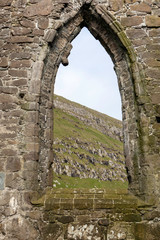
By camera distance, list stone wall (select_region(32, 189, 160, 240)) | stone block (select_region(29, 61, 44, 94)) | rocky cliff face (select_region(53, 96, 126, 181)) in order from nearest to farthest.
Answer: stone wall (select_region(32, 189, 160, 240)) → stone block (select_region(29, 61, 44, 94)) → rocky cliff face (select_region(53, 96, 126, 181))

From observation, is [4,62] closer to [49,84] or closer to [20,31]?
[20,31]

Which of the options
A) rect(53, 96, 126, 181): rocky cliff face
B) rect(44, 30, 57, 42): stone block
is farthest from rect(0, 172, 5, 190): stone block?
rect(53, 96, 126, 181): rocky cliff face

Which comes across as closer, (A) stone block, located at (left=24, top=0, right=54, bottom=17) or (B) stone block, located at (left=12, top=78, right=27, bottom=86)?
(B) stone block, located at (left=12, top=78, right=27, bottom=86)

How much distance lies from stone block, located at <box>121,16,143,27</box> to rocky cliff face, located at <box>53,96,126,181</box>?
23.4 m

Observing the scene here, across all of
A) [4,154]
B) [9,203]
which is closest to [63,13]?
[4,154]

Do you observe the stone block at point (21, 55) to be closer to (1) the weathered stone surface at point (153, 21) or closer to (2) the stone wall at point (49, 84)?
(2) the stone wall at point (49, 84)

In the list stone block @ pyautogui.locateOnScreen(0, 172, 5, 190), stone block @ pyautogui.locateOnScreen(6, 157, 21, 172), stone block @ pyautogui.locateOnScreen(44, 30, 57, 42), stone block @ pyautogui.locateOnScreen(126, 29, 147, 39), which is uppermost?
stone block @ pyautogui.locateOnScreen(126, 29, 147, 39)

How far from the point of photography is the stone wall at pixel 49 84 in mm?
5086

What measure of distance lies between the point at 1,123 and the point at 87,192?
223 centimetres

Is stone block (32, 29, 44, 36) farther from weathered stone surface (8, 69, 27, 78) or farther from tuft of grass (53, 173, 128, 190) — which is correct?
tuft of grass (53, 173, 128, 190)

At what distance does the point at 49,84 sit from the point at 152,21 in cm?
275

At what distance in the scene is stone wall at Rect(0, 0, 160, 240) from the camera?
200 inches

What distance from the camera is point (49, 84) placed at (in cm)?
602

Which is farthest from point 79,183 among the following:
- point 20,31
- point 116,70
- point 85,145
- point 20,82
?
point 20,31
